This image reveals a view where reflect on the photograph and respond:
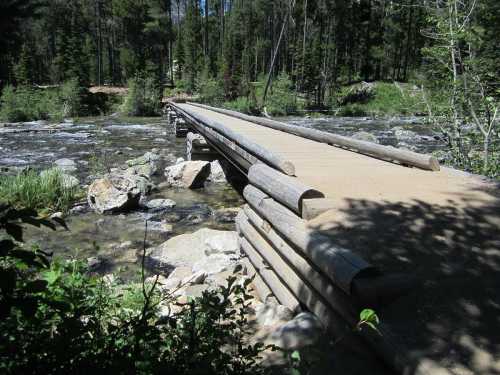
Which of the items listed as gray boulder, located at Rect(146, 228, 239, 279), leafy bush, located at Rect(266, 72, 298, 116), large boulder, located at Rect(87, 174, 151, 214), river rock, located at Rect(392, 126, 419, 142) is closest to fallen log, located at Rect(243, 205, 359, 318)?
gray boulder, located at Rect(146, 228, 239, 279)

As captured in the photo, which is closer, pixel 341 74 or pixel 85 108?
pixel 85 108

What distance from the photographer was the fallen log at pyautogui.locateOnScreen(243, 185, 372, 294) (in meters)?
2.46

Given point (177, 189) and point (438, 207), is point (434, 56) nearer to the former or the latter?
point (438, 207)

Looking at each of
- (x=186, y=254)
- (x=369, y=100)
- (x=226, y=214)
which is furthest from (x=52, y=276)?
(x=369, y=100)

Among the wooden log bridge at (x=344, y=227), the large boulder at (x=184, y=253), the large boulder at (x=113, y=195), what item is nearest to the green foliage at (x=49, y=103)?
the large boulder at (x=113, y=195)

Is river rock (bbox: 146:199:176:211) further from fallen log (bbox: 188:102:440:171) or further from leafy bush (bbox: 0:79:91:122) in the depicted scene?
leafy bush (bbox: 0:79:91:122)

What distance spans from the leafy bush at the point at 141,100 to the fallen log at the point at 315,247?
28.1m

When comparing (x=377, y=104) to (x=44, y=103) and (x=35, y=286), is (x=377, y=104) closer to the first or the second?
(x=44, y=103)

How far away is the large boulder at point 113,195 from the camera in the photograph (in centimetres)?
789

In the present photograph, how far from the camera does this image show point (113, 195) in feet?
26.3

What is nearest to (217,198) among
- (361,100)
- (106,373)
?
(106,373)

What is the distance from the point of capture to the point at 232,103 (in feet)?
113

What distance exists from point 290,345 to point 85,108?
32357 mm

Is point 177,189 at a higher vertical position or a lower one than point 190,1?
lower
